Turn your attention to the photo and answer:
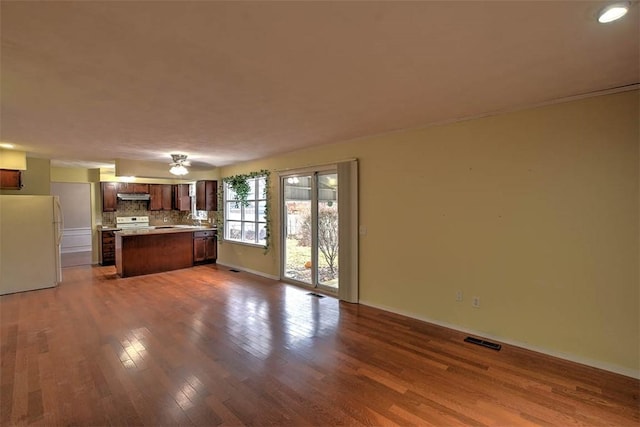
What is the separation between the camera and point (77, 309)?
4328 mm

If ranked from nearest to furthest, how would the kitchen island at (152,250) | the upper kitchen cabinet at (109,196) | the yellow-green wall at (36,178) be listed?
the yellow-green wall at (36,178) < the kitchen island at (152,250) < the upper kitchen cabinet at (109,196)

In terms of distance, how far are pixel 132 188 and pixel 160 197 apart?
77 cm

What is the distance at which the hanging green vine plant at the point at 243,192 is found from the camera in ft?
20.4

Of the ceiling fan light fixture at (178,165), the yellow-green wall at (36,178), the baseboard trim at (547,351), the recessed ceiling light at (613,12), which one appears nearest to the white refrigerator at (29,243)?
the yellow-green wall at (36,178)

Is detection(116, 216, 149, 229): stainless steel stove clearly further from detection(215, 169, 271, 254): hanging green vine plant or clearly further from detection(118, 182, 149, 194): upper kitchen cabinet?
detection(215, 169, 271, 254): hanging green vine plant

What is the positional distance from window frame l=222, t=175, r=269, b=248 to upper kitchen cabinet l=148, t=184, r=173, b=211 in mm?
2593

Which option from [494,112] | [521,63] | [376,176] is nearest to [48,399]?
[376,176]

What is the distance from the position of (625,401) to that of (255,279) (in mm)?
5283

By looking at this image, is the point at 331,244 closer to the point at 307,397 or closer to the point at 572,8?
the point at 307,397

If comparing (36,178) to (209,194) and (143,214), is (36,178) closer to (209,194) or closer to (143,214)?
(143,214)

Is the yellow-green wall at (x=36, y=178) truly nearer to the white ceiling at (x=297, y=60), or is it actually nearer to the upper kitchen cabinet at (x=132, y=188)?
the upper kitchen cabinet at (x=132, y=188)

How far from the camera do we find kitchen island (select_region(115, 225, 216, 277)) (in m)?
6.29

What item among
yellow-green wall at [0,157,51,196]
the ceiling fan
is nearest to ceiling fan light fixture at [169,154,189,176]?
the ceiling fan

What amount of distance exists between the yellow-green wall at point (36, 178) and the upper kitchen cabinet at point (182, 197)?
3.04m
